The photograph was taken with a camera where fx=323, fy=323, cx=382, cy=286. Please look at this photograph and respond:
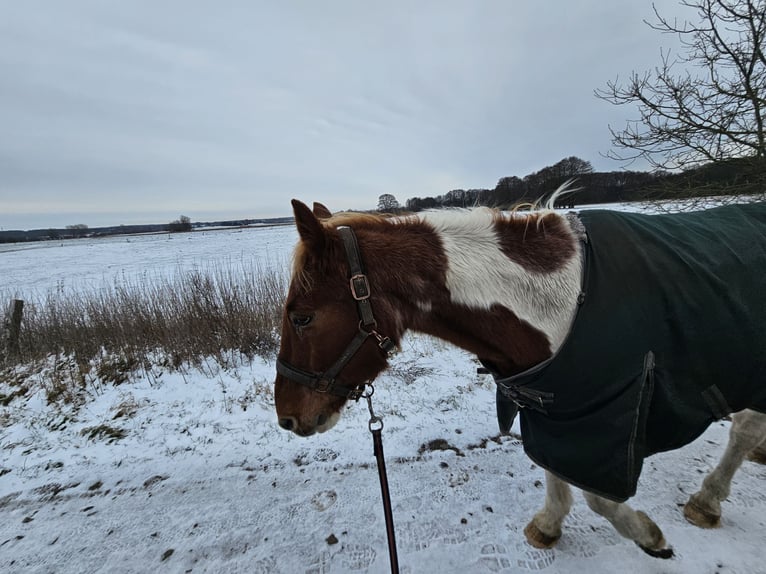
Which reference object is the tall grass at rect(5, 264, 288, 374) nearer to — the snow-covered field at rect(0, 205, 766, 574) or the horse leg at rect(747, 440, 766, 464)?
the snow-covered field at rect(0, 205, 766, 574)

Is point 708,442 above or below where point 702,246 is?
below

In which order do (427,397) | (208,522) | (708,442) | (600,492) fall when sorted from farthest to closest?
(427,397) → (708,442) → (208,522) → (600,492)

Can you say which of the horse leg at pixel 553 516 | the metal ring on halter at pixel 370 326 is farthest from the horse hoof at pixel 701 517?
the metal ring on halter at pixel 370 326

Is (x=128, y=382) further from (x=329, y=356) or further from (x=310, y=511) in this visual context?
(x=329, y=356)

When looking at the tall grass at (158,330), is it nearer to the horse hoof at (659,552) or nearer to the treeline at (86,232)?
the horse hoof at (659,552)

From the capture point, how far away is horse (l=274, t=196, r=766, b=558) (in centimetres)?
→ 140

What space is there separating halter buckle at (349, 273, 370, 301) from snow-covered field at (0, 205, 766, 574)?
1723 mm

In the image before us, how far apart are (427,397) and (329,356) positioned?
2.48 m

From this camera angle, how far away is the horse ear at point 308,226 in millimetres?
1367

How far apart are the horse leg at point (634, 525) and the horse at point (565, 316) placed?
15.0 inches

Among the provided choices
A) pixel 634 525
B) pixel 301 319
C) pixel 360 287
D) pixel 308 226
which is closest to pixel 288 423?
pixel 301 319

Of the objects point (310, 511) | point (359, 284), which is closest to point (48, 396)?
point (310, 511)

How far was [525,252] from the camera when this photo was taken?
1504 millimetres

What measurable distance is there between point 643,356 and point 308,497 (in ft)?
7.85
